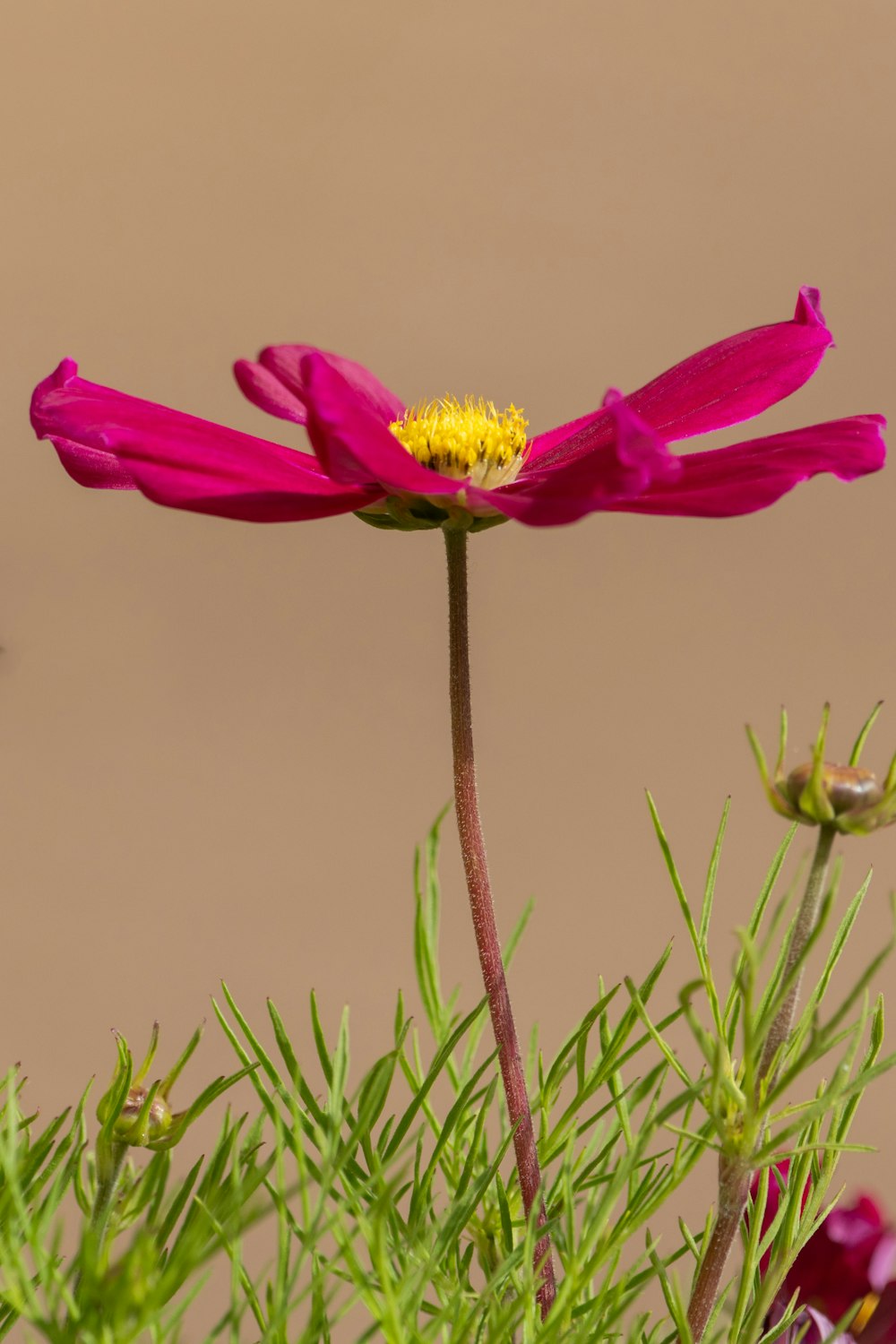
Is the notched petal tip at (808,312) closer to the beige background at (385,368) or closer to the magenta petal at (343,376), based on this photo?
the magenta petal at (343,376)

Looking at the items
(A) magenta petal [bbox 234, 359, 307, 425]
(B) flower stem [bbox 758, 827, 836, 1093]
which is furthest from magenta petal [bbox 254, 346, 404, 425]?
(B) flower stem [bbox 758, 827, 836, 1093]

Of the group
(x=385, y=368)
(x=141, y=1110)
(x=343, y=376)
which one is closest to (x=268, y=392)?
(x=343, y=376)

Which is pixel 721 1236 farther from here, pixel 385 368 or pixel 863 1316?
pixel 385 368

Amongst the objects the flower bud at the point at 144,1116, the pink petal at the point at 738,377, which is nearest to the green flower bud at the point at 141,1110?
the flower bud at the point at 144,1116

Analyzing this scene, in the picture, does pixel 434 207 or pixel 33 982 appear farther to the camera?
pixel 434 207

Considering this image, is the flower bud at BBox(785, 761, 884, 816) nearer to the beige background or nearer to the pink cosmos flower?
the pink cosmos flower

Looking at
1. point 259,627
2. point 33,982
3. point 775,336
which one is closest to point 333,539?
point 259,627

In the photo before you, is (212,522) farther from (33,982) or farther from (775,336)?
(775,336)
